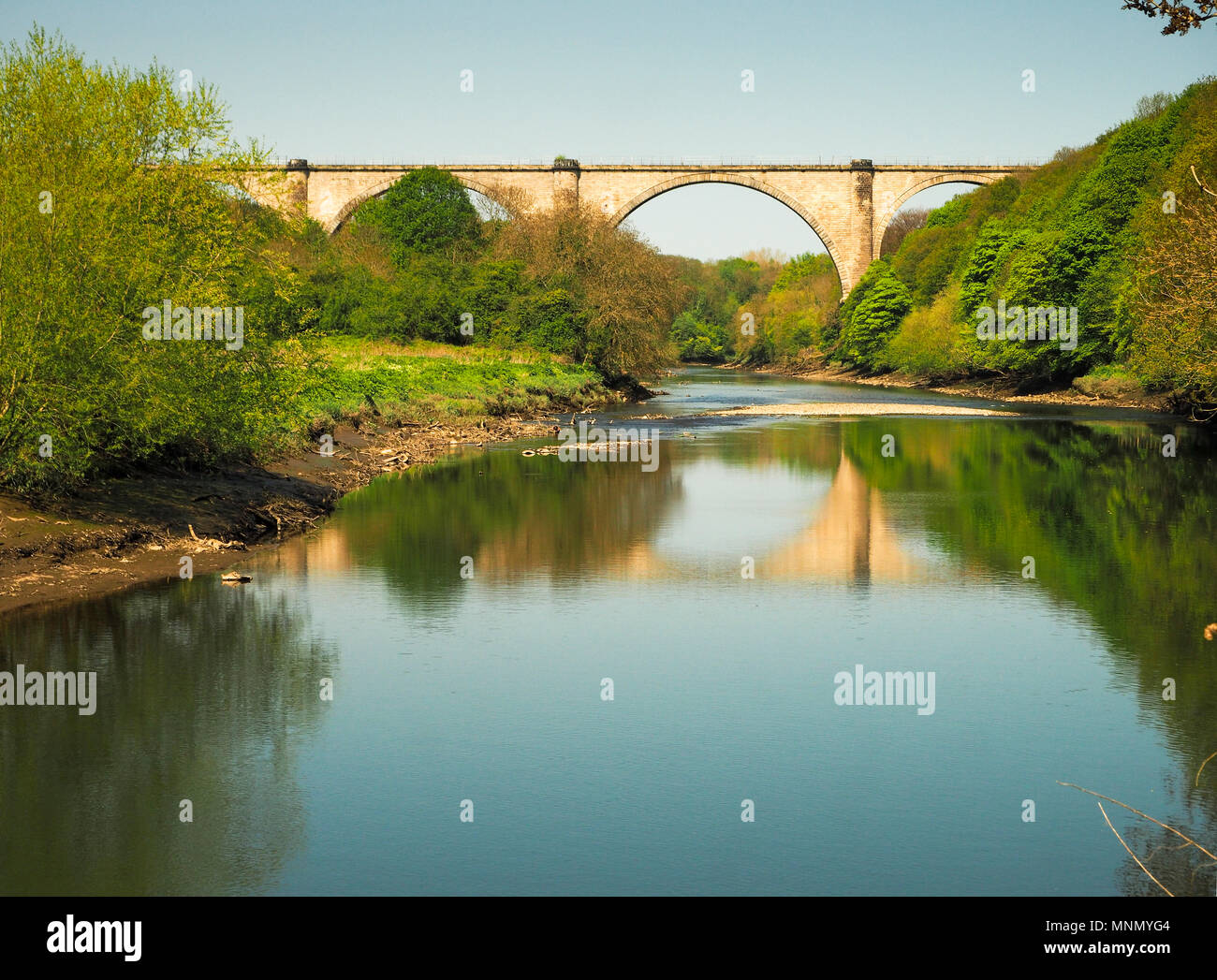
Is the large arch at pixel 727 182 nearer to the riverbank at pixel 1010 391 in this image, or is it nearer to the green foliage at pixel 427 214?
the riverbank at pixel 1010 391

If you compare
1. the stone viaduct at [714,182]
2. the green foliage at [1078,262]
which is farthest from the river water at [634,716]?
the stone viaduct at [714,182]

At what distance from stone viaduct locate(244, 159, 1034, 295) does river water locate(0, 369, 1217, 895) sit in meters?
76.9

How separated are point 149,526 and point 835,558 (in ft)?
31.4

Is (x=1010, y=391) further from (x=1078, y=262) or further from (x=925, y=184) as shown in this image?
(x=925, y=184)

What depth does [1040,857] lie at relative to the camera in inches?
299

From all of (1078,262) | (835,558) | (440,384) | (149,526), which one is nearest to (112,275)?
(149,526)

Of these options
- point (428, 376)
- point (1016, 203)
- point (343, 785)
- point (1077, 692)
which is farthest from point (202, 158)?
point (1016, 203)

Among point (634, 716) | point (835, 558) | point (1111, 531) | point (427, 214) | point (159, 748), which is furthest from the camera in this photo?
point (427, 214)

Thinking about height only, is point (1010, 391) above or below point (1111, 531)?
above

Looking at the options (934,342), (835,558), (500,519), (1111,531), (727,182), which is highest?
(727,182)

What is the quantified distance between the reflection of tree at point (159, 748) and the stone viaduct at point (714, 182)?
82.0m

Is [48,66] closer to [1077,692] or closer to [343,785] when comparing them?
[343,785]

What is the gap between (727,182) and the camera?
9606 cm
